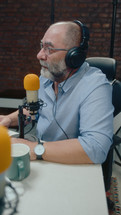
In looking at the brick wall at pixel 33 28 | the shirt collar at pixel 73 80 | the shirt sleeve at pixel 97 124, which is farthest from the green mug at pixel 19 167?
the brick wall at pixel 33 28

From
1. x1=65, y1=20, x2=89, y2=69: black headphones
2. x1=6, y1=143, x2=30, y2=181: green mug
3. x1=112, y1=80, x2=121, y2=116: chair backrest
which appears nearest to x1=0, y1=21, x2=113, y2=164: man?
x1=65, y1=20, x2=89, y2=69: black headphones

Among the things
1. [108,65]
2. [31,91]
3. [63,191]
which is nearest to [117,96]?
[108,65]

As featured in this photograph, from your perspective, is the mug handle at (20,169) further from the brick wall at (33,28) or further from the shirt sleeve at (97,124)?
the brick wall at (33,28)

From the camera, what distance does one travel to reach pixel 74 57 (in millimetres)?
1105

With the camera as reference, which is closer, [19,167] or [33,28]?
[19,167]

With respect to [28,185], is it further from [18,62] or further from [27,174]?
[18,62]

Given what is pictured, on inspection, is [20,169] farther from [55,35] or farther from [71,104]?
[55,35]

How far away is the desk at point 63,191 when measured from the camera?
643 millimetres

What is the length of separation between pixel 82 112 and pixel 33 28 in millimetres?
2787

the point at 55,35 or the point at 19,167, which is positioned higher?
the point at 55,35

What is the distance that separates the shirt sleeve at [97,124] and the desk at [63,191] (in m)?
0.07

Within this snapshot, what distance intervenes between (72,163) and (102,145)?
0.52 feet

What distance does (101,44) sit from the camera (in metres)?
3.33

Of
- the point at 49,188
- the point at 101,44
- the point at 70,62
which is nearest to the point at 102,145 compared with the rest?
the point at 49,188
